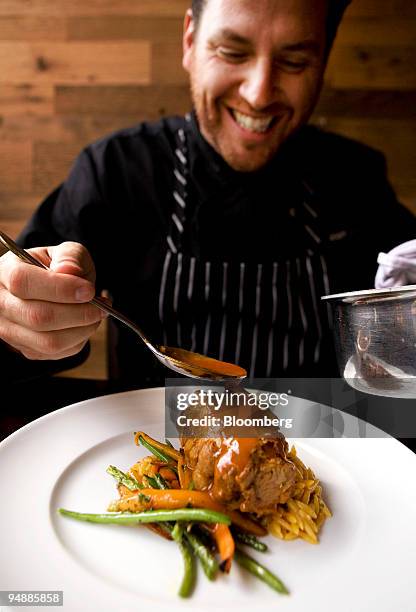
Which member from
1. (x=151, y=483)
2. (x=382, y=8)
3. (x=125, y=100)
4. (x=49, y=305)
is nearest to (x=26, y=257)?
(x=49, y=305)

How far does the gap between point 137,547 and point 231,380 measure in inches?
21.1

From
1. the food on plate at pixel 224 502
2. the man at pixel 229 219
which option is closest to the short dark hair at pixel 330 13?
the man at pixel 229 219

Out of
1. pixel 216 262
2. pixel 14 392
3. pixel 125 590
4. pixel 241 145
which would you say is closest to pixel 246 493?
pixel 125 590

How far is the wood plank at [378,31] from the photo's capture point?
305 centimetres

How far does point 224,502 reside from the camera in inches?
43.9

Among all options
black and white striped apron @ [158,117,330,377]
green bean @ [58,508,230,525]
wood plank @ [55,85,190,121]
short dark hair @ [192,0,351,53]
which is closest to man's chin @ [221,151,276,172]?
black and white striped apron @ [158,117,330,377]

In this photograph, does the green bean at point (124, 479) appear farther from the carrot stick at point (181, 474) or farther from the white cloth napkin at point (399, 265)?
the white cloth napkin at point (399, 265)

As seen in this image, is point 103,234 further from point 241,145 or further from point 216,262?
point 241,145

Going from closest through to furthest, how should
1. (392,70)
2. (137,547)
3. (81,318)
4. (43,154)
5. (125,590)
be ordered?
(125,590) < (137,547) < (81,318) < (392,70) < (43,154)

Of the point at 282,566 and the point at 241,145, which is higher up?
the point at 241,145

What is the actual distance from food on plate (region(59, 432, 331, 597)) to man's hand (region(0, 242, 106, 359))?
34cm

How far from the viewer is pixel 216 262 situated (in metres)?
2.26

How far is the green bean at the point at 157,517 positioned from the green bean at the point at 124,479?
10 centimetres

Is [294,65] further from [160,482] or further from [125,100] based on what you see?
[160,482]
